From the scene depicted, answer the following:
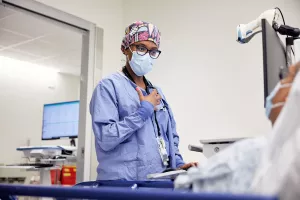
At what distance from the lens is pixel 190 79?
306 centimetres

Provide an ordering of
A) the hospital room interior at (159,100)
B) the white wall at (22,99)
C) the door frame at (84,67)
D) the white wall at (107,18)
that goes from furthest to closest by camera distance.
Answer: the white wall at (22,99) → the white wall at (107,18) → the door frame at (84,67) → the hospital room interior at (159,100)

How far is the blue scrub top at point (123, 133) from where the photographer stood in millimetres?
1617

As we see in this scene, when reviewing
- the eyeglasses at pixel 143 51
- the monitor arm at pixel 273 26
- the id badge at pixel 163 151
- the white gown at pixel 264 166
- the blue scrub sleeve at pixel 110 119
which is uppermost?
the monitor arm at pixel 273 26

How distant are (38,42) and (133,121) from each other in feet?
12.8

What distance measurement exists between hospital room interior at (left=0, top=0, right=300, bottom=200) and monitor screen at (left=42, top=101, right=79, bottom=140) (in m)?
0.01

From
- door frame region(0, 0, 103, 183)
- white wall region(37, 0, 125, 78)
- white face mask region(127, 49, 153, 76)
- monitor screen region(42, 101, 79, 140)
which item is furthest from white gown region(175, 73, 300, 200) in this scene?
monitor screen region(42, 101, 79, 140)

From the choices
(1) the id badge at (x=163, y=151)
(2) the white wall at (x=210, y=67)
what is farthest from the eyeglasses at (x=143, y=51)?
(2) the white wall at (x=210, y=67)

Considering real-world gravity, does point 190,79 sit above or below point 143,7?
below

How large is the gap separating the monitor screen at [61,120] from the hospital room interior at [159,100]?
14mm

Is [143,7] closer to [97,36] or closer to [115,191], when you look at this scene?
[97,36]

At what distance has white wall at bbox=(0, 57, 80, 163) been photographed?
569 centimetres

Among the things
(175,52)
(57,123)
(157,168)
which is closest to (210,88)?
(175,52)

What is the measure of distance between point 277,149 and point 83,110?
2674mm

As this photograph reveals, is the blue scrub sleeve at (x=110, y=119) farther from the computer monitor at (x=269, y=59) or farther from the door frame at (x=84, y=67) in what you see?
the door frame at (x=84, y=67)
